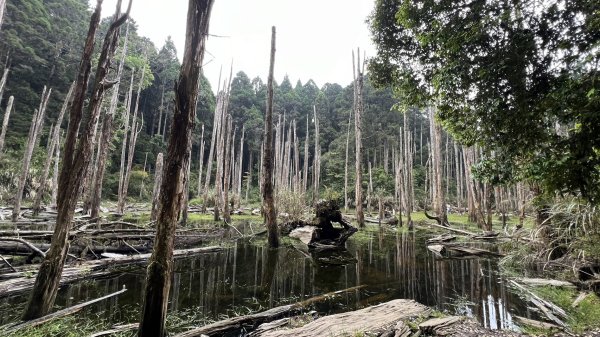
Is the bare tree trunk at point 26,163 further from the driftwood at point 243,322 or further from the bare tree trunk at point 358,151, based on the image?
the bare tree trunk at point 358,151

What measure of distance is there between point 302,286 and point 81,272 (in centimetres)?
497

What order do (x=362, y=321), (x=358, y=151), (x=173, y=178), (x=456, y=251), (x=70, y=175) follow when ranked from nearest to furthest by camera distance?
1. (x=173, y=178)
2. (x=70, y=175)
3. (x=362, y=321)
4. (x=456, y=251)
5. (x=358, y=151)

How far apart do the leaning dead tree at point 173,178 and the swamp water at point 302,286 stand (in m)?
1.31

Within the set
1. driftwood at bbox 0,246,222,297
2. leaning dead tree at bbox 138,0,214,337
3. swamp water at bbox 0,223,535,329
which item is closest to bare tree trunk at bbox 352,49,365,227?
swamp water at bbox 0,223,535,329

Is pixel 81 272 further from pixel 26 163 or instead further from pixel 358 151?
pixel 358 151

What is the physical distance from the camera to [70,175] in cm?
408

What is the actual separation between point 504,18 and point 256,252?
943 cm

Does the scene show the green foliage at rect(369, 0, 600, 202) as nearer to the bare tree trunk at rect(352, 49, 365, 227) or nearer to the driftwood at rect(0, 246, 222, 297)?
the driftwood at rect(0, 246, 222, 297)

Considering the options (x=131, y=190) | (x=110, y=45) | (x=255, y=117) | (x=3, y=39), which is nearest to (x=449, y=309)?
(x=110, y=45)

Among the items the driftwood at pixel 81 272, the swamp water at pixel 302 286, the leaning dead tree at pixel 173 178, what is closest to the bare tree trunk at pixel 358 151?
the swamp water at pixel 302 286

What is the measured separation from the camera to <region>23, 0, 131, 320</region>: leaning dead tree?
4.00 meters

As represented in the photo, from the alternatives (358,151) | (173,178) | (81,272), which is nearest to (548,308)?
(173,178)

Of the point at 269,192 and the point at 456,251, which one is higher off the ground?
the point at 269,192

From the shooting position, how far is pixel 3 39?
2452 cm
